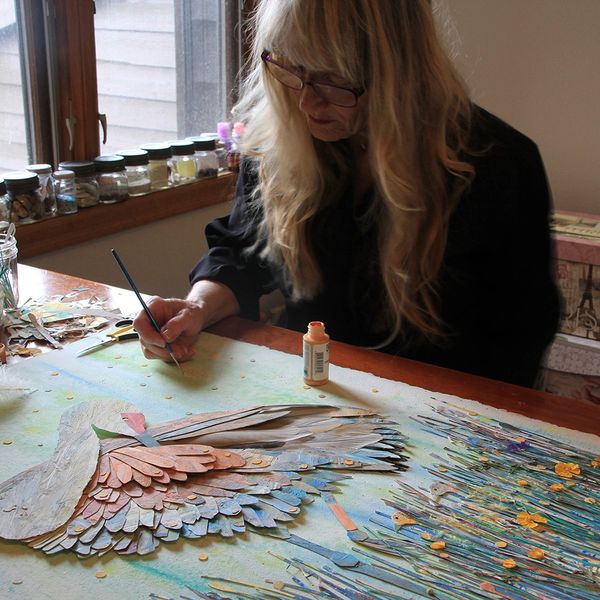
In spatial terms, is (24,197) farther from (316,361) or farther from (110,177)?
(316,361)

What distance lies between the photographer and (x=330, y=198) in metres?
1.42

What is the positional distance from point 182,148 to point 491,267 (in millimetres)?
1248

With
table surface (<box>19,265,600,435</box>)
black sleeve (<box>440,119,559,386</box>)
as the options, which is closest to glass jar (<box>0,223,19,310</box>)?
table surface (<box>19,265,600,435</box>)

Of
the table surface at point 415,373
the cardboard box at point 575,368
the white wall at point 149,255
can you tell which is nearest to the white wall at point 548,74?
the cardboard box at point 575,368

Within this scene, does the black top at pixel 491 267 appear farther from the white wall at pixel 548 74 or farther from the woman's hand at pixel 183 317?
the white wall at pixel 548 74

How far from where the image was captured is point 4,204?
1751 millimetres

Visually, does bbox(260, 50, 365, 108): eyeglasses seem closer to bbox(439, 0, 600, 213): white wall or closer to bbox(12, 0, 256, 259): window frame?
bbox(12, 0, 256, 259): window frame

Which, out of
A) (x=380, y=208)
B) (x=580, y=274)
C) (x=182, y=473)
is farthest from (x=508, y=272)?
(x=580, y=274)

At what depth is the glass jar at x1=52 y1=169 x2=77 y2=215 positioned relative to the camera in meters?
1.90

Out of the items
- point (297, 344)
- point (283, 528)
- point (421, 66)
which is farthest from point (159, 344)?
point (421, 66)

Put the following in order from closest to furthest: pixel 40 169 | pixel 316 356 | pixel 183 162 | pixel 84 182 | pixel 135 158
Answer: pixel 316 356
pixel 40 169
pixel 84 182
pixel 135 158
pixel 183 162

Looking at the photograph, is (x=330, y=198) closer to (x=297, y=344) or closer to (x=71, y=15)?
(x=297, y=344)

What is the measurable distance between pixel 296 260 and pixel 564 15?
1535 millimetres

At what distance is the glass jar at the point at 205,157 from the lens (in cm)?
239
